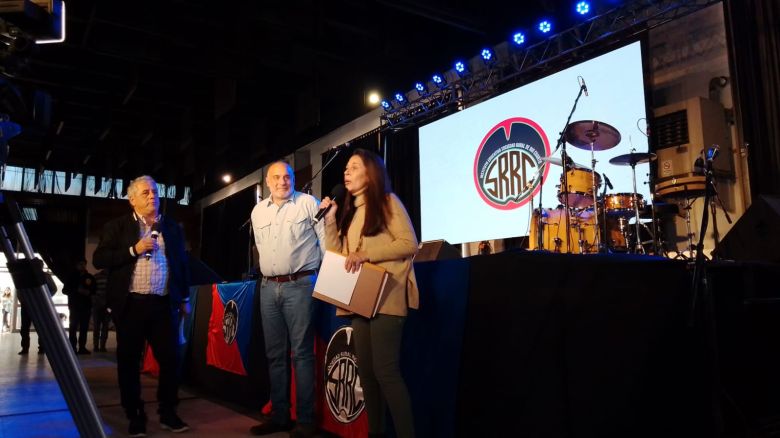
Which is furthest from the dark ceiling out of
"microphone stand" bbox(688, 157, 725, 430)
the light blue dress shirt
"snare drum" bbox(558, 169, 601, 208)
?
"microphone stand" bbox(688, 157, 725, 430)

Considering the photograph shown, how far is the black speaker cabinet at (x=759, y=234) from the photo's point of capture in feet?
9.75

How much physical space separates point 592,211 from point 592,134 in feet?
2.69

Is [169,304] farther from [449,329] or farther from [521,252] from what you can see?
[521,252]

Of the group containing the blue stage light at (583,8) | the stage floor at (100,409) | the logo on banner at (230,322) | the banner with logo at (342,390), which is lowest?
the stage floor at (100,409)

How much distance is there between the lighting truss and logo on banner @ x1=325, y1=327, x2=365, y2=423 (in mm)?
4380

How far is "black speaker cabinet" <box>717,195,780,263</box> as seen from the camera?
2971mm

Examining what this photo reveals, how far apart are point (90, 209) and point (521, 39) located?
13.5 m

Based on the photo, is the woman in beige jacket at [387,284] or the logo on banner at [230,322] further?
the logo on banner at [230,322]

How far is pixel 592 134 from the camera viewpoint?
15.4ft

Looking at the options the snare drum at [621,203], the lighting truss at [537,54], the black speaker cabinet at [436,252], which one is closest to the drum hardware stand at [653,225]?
the snare drum at [621,203]

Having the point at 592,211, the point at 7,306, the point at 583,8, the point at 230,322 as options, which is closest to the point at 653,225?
the point at 592,211

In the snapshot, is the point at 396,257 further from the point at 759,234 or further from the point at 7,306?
the point at 7,306

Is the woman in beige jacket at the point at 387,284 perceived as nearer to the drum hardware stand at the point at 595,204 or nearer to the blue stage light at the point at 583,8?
the drum hardware stand at the point at 595,204

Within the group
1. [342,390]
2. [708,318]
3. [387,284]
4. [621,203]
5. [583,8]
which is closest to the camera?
[708,318]
